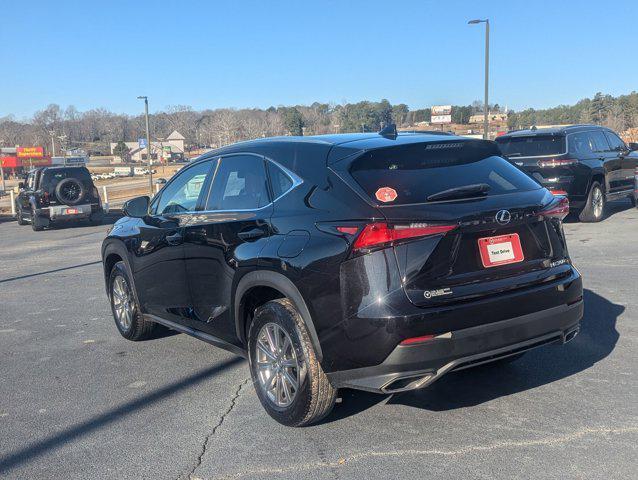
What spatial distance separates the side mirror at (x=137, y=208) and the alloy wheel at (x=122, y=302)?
74cm

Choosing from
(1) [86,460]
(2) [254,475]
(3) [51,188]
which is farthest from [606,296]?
(3) [51,188]

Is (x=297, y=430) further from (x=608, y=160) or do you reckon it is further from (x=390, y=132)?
(x=608, y=160)

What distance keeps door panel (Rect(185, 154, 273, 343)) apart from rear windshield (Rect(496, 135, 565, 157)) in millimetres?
9283

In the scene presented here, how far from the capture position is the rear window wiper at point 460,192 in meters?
3.63

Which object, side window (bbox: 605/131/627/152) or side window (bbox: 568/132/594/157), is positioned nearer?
side window (bbox: 568/132/594/157)

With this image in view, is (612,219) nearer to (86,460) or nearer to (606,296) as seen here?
(606,296)

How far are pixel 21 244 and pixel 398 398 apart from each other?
47.3ft

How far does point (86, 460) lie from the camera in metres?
3.70

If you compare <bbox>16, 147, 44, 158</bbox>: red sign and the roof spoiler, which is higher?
the roof spoiler

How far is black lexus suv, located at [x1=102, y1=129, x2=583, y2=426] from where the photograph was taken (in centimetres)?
343

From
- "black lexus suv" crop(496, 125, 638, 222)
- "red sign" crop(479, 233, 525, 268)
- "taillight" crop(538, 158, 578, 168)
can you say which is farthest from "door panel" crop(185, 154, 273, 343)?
"taillight" crop(538, 158, 578, 168)

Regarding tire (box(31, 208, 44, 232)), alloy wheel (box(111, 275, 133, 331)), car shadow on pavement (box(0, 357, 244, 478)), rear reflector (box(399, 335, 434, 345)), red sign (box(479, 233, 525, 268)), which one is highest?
red sign (box(479, 233, 525, 268))

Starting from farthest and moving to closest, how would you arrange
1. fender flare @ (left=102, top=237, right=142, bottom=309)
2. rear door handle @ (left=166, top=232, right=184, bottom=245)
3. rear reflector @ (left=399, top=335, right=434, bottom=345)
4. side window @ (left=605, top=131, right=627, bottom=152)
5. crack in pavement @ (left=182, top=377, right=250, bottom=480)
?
side window @ (left=605, top=131, right=627, bottom=152) → fender flare @ (left=102, top=237, right=142, bottom=309) → rear door handle @ (left=166, top=232, right=184, bottom=245) → crack in pavement @ (left=182, top=377, right=250, bottom=480) → rear reflector @ (left=399, top=335, right=434, bottom=345)

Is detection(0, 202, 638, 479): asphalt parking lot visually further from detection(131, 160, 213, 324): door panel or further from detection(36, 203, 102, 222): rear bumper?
detection(36, 203, 102, 222): rear bumper
